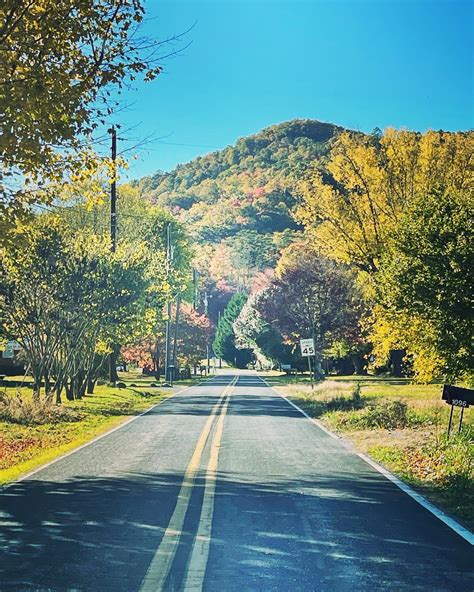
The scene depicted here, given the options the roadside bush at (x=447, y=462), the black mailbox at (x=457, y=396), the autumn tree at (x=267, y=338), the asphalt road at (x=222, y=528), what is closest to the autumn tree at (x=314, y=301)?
the autumn tree at (x=267, y=338)

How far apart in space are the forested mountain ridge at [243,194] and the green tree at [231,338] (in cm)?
1389

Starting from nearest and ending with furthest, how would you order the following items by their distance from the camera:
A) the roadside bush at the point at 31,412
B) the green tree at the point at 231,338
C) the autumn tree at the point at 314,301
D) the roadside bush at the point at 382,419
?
the roadside bush at the point at 382,419
the roadside bush at the point at 31,412
the autumn tree at the point at 314,301
the green tree at the point at 231,338

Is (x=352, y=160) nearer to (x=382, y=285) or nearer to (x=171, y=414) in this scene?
(x=382, y=285)

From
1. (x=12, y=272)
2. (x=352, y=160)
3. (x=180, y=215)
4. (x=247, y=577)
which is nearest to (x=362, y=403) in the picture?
(x=12, y=272)

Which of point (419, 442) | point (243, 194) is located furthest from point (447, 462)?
point (243, 194)

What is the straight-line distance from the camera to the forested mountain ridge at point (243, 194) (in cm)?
13225

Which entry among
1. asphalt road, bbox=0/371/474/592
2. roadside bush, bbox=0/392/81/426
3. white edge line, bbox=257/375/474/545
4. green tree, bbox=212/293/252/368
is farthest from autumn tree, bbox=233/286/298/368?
asphalt road, bbox=0/371/474/592

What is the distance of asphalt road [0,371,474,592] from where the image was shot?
579cm

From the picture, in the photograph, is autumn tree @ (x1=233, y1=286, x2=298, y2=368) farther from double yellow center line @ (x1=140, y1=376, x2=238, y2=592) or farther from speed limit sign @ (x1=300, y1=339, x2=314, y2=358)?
double yellow center line @ (x1=140, y1=376, x2=238, y2=592)

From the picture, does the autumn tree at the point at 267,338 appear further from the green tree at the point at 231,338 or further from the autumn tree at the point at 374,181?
the green tree at the point at 231,338

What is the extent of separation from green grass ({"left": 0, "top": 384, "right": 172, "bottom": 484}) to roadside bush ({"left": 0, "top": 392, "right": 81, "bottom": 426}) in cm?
23

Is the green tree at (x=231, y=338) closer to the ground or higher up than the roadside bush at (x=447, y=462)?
higher up

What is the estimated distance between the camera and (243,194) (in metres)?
147

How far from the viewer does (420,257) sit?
68.8 ft
